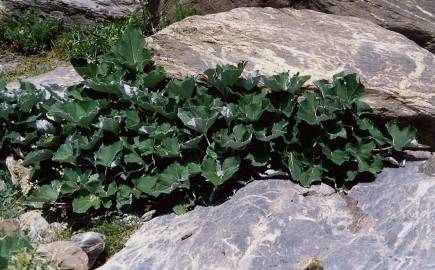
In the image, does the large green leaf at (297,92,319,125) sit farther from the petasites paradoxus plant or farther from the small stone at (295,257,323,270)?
the small stone at (295,257,323,270)

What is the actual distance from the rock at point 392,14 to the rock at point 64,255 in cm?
407

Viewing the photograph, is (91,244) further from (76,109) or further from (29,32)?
(29,32)

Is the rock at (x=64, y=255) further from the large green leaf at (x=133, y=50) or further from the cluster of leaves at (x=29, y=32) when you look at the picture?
the cluster of leaves at (x=29, y=32)

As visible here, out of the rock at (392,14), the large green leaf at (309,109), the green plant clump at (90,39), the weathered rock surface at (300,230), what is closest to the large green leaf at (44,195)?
the weathered rock surface at (300,230)

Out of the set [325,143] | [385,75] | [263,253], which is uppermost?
[385,75]

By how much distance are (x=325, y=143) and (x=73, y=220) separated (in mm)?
2318

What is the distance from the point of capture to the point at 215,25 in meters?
7.27

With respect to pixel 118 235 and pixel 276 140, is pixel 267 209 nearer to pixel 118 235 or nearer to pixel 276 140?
pixel 276 140

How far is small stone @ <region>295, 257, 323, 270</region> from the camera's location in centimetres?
511

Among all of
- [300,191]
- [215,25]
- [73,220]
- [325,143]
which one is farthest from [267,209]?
[215,25]

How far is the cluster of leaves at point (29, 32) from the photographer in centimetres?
1020

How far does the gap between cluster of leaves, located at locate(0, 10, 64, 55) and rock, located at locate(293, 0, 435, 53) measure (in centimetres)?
390

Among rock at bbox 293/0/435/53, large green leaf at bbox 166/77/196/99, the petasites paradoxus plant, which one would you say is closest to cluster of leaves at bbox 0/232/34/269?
the petasites paradoxus plant

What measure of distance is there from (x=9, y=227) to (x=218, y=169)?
5.88 ft
